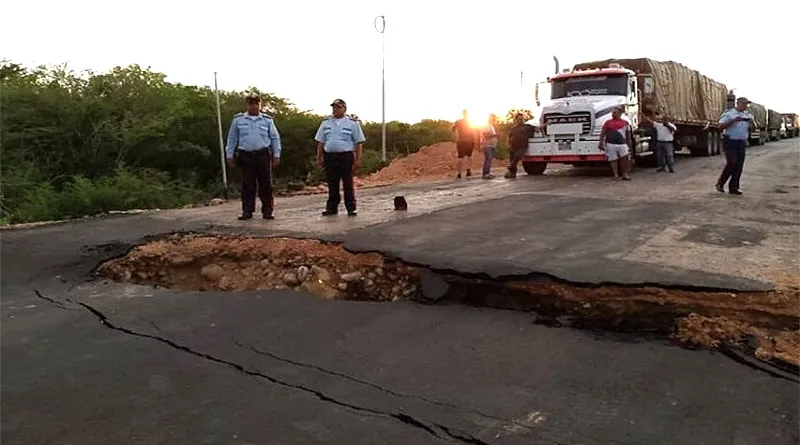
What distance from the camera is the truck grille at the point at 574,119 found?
54.0ft

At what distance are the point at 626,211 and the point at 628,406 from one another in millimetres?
6804

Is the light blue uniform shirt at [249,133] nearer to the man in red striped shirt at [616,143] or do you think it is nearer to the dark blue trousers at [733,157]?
the dark blue trousers at [733,157]

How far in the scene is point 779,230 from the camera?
817 cm

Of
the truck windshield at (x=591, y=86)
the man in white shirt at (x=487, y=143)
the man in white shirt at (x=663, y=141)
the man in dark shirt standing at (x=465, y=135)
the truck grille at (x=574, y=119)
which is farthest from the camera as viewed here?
the man in white shirt at (x=663, y=141)

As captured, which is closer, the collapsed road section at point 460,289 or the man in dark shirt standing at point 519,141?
the collapsed road section at point 460,289

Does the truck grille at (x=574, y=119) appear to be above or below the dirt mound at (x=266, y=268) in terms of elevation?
above

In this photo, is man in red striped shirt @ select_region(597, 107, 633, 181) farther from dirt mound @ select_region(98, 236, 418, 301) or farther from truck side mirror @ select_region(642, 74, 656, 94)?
dirt mound @ select_region(98, 236, 418, 301)

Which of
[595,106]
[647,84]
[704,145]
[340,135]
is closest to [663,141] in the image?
[647,84]

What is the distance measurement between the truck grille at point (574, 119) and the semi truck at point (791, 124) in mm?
A: 45222

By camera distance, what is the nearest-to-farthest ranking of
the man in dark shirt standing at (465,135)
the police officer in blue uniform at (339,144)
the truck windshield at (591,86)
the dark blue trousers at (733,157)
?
1. the police officer in blue uniform at (339,144)
2. the dark blue trousers at (733,157)
3. the man in dark shirt standing at (465,135)
4. the truck windshield at (591,86)

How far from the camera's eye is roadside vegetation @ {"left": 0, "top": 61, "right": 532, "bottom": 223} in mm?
15909

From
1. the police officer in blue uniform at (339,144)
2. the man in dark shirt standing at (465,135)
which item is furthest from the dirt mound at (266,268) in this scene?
the man in dark shirt standing at (465,135)

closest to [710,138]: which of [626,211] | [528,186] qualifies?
[528,186]

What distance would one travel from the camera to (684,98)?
2277 centimetres
